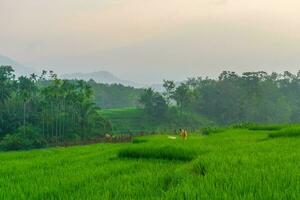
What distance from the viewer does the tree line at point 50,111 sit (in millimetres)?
52344

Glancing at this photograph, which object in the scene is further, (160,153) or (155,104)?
(155,104)

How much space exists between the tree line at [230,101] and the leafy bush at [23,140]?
3327 centimetres

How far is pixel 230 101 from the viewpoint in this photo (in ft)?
291

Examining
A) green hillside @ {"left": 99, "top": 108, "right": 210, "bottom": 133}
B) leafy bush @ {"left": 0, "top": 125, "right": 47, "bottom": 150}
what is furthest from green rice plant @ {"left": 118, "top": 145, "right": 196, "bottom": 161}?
green hillside @ {"left": 99, "top": 108, "right": 210, "bottom": 133}

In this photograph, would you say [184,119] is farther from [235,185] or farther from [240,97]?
[235,185]

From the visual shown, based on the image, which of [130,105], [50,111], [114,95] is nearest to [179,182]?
[50,111]

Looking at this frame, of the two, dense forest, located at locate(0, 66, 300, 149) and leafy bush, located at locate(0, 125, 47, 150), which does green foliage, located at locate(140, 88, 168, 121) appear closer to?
dense forest, located at locate(0, 66, 300, 149)

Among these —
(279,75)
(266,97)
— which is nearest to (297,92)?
(279,75)

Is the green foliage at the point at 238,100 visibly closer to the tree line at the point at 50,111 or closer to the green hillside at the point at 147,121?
the green hillside at the point at 147,121

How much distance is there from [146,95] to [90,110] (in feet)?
67.1

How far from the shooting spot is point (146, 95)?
258ft

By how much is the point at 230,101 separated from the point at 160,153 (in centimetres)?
8071

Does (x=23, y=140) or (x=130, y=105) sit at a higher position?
(x=130, y=105)

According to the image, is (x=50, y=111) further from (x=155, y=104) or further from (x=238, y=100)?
(x=238, y=100)
